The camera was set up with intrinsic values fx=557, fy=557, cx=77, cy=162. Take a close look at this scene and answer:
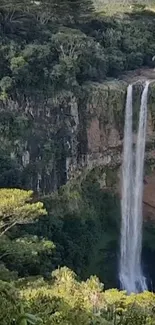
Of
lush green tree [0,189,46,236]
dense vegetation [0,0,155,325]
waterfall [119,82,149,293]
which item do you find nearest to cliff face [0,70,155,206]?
dense vegetation [0,0,155,325]

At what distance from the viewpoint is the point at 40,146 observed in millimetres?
21172

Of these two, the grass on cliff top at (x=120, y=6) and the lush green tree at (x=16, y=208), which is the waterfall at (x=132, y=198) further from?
the lush green tree at (x=16, y=208)

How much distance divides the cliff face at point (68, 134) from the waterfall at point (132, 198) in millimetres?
266

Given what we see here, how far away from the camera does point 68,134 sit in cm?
2212

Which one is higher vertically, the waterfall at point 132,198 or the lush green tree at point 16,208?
the lush green tree at point 16,208

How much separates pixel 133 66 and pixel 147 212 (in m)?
6.77

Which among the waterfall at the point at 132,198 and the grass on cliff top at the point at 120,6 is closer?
the waterfall at the point at 132,198

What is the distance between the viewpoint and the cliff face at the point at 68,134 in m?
20.6

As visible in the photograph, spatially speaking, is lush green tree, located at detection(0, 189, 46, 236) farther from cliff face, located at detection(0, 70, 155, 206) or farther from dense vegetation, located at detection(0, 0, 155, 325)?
cliff face, located at detection(0, 70, 155, 206)

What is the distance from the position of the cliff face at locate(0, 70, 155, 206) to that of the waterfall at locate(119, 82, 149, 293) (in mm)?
266

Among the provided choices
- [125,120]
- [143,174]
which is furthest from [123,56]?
[143,174]

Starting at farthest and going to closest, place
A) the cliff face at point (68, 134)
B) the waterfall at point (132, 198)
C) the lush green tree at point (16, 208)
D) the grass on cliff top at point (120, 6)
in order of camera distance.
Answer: the grass on cliff top at point (120, 6) < the waterfall at point (132, 198) < the cliff face at point (68, 134) < the lush green tree at point (16, 208)

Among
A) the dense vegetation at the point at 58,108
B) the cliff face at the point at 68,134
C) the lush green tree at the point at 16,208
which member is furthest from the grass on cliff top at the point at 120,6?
the lush green tree at the point at 16,208

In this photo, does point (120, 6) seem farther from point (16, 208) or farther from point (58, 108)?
point (16, 208)
